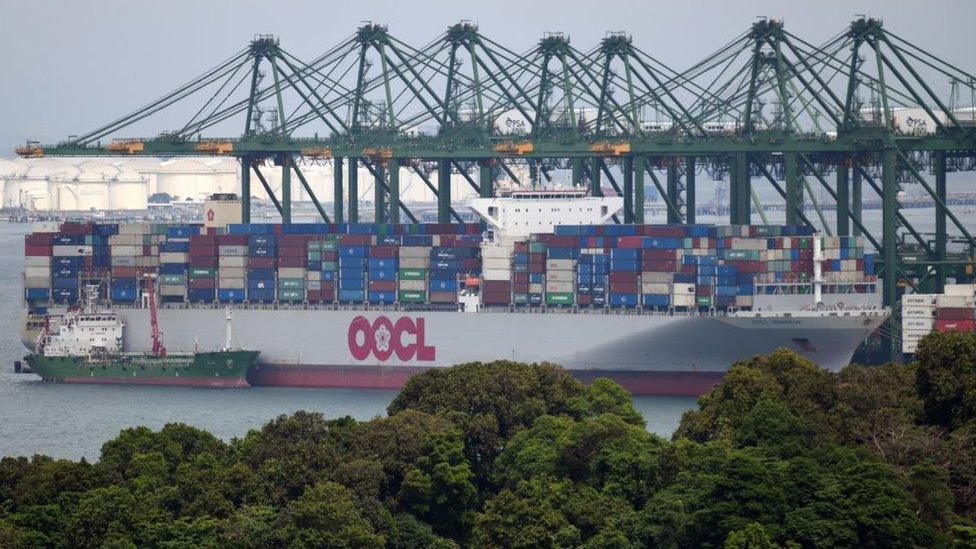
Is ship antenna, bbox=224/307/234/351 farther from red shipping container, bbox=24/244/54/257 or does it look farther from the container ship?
red shipping container, bbox=24/244/54/257

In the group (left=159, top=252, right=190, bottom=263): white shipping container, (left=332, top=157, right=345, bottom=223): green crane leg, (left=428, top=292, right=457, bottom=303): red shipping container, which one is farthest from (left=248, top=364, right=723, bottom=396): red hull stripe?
(left=332, top=157, right=345, bottom=223): green crane leg

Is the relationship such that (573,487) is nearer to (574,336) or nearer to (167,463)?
(167,463)

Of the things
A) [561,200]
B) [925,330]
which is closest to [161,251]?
[561,200]

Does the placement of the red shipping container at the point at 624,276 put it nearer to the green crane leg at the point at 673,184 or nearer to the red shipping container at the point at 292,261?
the red shipping container at the point at 292,261

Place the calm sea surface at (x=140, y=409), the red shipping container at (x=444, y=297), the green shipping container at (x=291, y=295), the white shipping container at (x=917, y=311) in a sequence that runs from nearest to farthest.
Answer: the calm sea surface at (x=140, y=409) < the white shipping container at (x=917, y=311) < the red shipping container at (x=444, y=297) < the green shipping container at (x=291, y=295)

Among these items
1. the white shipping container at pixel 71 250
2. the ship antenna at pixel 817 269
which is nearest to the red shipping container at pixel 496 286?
the ship antenna at pixel 817 269

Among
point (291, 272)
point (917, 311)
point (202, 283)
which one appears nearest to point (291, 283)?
point (291, 272)
